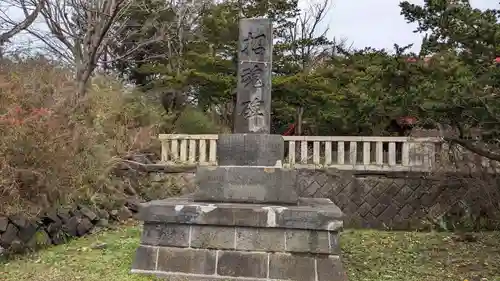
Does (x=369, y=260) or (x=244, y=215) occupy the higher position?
(x=244, y=215)

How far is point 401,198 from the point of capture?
863 centimetres

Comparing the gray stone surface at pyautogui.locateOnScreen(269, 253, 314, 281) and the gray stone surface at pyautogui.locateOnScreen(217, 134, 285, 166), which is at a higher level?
the gray stone surface at pyautogui.locateOnScreen(217, 134, 285, 166)

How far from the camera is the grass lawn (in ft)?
15.0

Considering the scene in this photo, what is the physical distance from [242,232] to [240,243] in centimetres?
10

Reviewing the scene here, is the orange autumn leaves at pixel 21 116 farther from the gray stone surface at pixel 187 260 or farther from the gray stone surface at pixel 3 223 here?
the gray stone surface at pixel 187 260

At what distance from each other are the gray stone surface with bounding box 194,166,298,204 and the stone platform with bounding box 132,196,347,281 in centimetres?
34

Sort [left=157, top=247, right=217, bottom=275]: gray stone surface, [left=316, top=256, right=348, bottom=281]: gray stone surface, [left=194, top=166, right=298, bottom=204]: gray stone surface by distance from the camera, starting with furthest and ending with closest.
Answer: [left=194, top=166, right=298, bottom=204]: gray stone surface, [left=157, top=247, right=217, bottom=275]: gray stone surface, [left=316, top=256, right=348, bottom=281]: gray stone surface

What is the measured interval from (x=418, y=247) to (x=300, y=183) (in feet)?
11.7

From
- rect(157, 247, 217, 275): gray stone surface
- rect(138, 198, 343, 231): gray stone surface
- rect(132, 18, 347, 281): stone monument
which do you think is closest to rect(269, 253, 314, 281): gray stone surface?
rect(132, 18, 347, 281): stone monument

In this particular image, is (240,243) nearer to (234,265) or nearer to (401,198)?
(234,265)

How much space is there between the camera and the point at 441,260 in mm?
5277

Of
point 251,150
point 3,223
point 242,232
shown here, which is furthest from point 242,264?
point 3,223

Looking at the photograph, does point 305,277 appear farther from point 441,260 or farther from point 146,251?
point 441,260

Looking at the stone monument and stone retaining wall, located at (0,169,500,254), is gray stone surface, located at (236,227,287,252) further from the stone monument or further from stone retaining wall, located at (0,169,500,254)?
stone retaining wall, located at (0,169,500,254)
